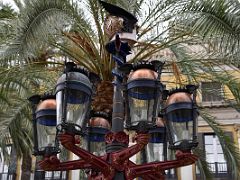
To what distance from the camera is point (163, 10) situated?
10461mm

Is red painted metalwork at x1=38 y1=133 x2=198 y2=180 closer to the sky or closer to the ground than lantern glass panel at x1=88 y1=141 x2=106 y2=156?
closer to the ground

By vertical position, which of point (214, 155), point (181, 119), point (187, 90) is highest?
point (214, 155)

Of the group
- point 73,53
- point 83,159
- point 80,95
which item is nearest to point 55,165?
point 83,159

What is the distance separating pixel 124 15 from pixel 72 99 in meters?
1.56

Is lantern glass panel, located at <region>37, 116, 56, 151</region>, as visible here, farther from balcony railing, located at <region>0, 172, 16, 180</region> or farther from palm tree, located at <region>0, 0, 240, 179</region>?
balcony railing, located at <region>0, 172, 16, 180</region>

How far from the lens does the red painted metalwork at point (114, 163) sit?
18.8ft

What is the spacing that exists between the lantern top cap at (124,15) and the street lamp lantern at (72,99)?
1128mm

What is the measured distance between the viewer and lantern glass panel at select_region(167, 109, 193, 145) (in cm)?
619

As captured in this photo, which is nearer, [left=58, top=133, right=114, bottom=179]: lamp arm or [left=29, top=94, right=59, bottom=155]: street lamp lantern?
[left=58, top=133, right=114, bottom=179]: lamp arm

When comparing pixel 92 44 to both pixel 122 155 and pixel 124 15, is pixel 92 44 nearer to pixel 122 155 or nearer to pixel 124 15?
pixel 124 15

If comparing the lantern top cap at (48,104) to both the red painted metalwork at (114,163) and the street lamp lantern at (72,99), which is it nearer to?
the street lamp lantern at (72,99)

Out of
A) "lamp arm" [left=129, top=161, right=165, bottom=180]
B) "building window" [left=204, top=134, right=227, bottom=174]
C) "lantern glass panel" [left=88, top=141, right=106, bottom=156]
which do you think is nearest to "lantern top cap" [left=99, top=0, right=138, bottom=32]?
"lantern glass panel" [left=88, top=141, right=106, bottom=156]

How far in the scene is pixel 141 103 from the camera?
19.1 ft

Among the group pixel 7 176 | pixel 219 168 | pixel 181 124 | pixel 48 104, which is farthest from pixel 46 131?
pixel 7 176
